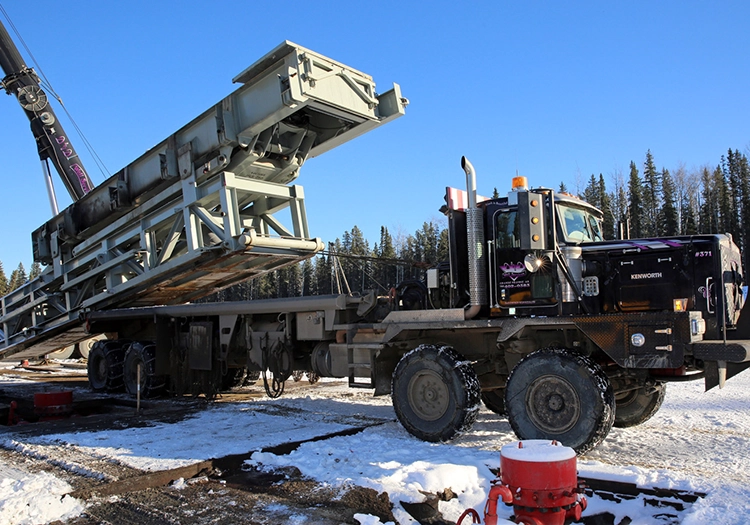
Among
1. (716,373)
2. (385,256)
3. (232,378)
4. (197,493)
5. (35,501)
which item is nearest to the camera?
(35,501)

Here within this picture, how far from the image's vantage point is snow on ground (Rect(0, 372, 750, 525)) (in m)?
4.89

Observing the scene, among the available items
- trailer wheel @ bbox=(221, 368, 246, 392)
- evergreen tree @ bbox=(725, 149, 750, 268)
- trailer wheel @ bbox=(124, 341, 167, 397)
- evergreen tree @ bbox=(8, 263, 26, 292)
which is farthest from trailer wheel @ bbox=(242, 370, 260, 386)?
evergreen tree @ bbox=(8, 263, 26, 292)

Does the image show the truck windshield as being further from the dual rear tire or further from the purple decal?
the dual rear tire

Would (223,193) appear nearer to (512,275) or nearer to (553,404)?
(512,275)

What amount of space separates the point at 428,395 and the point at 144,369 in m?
7.09

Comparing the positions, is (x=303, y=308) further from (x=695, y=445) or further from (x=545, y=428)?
(x=695, y=445)

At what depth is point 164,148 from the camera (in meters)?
9.08

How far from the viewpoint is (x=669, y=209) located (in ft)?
157

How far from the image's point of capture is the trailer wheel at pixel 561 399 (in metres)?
5.96

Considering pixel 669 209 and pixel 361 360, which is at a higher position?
pixel 669 209

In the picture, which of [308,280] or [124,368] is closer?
[124,368]

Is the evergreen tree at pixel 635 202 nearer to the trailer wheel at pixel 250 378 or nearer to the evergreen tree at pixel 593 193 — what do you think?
the evergreen tree at pixel 593 193

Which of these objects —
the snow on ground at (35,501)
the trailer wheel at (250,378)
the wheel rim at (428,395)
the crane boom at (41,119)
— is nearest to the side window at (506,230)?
the wheel rim at (428,395)

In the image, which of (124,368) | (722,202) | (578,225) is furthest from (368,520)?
(722,202)
